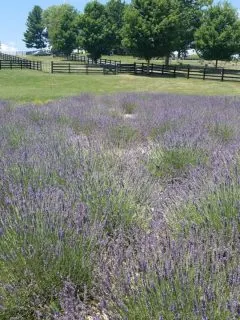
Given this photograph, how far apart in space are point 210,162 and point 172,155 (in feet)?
1.95

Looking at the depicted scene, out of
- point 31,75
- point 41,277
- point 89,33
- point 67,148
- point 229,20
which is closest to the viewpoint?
point 41,277

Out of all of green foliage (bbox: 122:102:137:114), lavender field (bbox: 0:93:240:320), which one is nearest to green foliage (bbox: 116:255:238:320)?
lavender field (bbox: 0:93:240:320)

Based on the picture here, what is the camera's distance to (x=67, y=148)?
4.77 m

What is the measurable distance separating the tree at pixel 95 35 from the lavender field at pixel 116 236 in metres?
49.9

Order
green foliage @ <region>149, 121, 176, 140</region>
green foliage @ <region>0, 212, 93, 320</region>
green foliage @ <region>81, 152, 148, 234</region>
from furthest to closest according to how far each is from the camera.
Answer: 1. green foliage @ <region>149, 121, 176, 140</region>
2. green foliage @ <region>81, 152, 148, 234</region>
3. green foliage @ <region>0, 212, 93, 320</region>

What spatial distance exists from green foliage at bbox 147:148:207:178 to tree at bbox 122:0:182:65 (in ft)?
114

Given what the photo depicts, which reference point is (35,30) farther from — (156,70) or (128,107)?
(128,107)

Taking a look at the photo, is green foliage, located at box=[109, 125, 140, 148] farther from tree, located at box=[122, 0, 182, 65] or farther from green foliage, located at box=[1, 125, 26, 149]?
tree, located at box=[122, 0, 182, 65]

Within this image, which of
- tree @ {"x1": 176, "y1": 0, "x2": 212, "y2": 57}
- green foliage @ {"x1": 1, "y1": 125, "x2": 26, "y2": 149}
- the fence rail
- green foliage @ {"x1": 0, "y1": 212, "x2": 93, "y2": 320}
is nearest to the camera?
green foliage @ {"x1": 0, "y1": 212, "x2": 93, "y2": 320}

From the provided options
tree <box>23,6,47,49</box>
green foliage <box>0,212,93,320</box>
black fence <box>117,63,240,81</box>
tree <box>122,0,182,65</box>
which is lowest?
green foliage <box>0,212,93,320</box>

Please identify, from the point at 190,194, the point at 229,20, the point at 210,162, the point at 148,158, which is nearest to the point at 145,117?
the point at 148,158

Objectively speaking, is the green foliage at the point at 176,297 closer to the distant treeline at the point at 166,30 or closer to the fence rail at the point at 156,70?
the fence rail at the point at 156,70

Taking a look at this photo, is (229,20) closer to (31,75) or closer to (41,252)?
(31,75)

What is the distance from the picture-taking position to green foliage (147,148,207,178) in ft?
16.6
